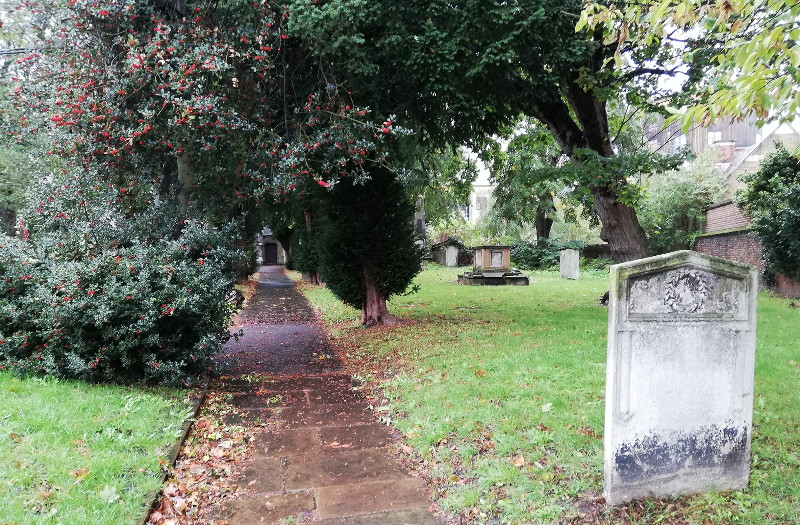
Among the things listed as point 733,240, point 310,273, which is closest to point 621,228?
point 733,240

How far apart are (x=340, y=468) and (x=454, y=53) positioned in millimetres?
5669

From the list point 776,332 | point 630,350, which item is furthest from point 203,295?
point 776,332

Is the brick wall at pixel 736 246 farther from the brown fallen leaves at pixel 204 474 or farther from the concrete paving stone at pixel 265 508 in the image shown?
the concrete paving stone at pixel 265 508

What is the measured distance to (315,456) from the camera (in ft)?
14.2

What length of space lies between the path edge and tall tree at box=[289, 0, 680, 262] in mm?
4597

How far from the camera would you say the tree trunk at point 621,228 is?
37.9 feet

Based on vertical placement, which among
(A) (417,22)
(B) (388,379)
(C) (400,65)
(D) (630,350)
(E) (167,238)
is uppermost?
(A) (417,22)

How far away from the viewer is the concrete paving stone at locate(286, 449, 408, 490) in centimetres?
388

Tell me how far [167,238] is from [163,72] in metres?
2.03

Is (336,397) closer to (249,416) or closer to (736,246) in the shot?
(249,416)

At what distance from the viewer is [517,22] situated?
23.3 ft

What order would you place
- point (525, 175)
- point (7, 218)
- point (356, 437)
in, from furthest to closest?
point (7, 218) < point (525, 175) < point (356, 437)

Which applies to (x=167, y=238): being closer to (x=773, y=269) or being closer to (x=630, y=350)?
(x=630, y=350)

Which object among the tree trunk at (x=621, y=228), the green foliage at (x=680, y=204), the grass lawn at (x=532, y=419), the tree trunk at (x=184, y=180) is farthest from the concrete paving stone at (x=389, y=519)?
the green foliage at (x=680, y=204)
